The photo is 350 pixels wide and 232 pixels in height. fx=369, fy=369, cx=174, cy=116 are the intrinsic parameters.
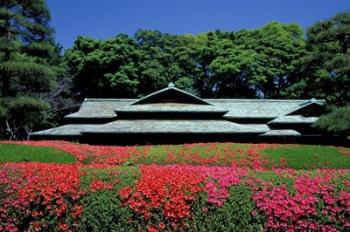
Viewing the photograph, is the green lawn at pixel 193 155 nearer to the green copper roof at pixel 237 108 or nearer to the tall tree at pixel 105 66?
the green copper roof at pixel 237 108

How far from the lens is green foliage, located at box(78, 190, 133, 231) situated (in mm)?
7371

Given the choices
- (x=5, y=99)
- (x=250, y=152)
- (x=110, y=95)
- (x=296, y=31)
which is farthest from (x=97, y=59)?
(x=250, y=152)

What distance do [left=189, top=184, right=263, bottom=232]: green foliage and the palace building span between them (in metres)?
15.8

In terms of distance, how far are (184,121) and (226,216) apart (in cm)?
1843

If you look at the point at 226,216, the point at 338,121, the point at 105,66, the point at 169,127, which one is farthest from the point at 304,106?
the point at 226,216

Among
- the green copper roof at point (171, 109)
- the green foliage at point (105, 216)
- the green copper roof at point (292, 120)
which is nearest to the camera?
the green foliage at point (105, 216)

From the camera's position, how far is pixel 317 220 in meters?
7.57

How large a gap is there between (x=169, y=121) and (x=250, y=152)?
9.93 meters

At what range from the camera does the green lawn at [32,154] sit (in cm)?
1441

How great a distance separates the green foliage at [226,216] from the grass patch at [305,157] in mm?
8756

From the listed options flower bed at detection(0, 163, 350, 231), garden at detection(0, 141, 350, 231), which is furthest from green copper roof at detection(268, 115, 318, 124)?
flower bed at detection(0, 163, 350, 231)

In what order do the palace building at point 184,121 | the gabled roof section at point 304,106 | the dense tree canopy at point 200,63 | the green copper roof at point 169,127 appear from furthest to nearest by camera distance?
1. the dense tree canopy at point 200,63
2. the gabled roof section at point 304,106
3. the palace building at point 184,121
4. the green copper roof at point 169,127

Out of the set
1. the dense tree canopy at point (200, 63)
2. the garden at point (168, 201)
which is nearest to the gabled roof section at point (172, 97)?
the dense tree canopy at point (200, 63)

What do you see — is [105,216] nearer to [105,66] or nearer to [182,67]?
[105,66]
